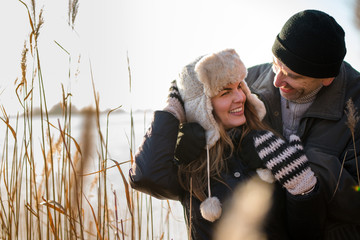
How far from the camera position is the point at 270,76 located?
239 centimetres

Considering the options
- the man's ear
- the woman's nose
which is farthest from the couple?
the man's ear

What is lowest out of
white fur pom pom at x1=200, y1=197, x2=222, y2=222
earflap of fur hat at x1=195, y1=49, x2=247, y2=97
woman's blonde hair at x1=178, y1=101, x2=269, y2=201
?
white fur pom pom at x1=200, y1=197, x2=222, y2=222

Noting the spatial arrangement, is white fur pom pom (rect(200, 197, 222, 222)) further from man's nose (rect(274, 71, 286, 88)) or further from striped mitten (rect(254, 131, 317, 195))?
man's nose (rect(274, 71, 286, 88))

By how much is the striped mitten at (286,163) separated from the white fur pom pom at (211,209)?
0.27 metres

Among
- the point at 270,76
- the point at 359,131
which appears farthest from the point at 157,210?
the point at 359,131

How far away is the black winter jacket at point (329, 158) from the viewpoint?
1644 millimetres

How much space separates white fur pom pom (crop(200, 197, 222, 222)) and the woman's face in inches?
14.8

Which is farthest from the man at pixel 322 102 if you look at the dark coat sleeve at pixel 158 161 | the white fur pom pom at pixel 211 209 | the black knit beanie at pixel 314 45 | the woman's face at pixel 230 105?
the dark coat sleeve at pixel 158 161

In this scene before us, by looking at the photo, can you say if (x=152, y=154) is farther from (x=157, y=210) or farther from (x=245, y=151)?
(x=157, y=210)

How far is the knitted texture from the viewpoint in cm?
180

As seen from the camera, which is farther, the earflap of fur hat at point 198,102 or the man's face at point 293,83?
the man's face at point 293,83

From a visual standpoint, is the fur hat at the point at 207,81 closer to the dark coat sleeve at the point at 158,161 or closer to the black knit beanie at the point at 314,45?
the dark coat sleeve at the point at 158,161

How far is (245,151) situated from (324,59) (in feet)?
2.62

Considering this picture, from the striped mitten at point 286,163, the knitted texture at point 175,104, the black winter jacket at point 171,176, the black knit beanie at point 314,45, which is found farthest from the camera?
the black knit beanie at point 314,45
